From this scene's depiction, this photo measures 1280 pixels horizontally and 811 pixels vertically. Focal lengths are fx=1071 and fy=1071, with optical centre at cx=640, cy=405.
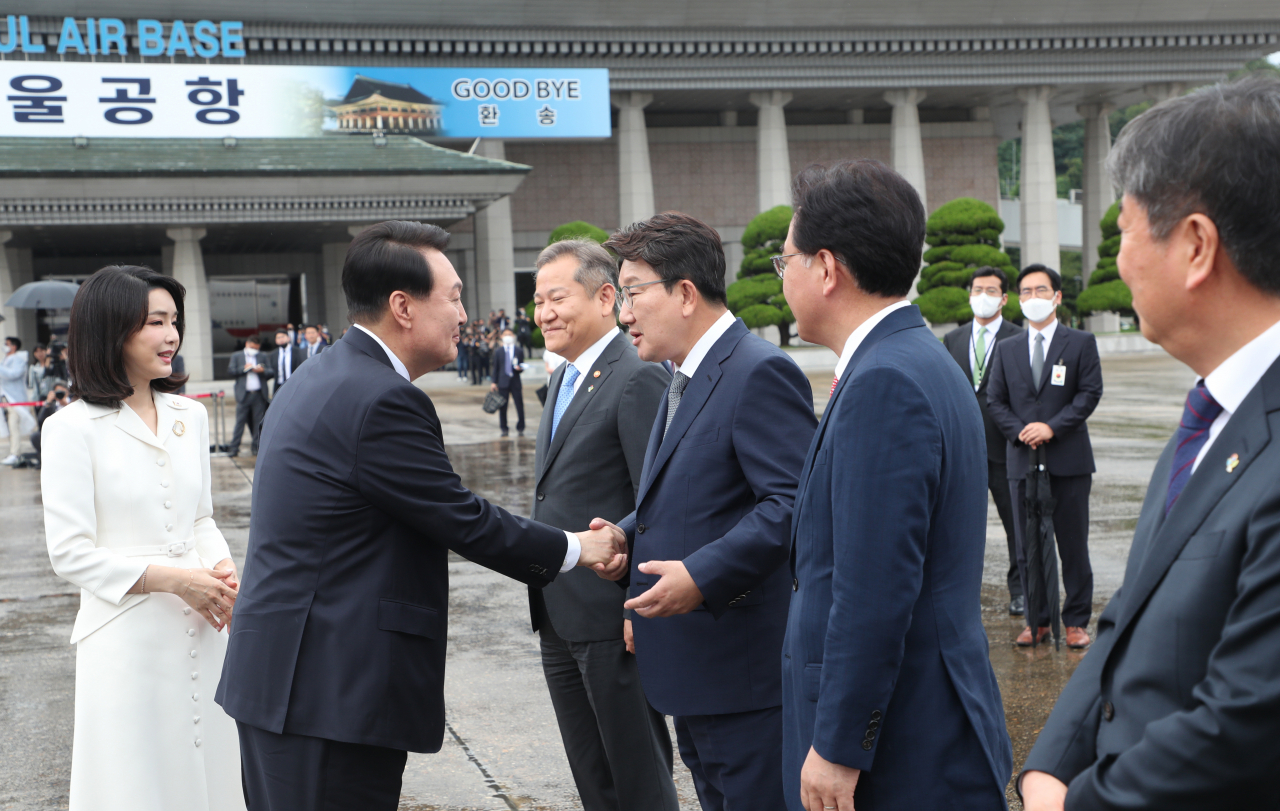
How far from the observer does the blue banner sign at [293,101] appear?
2795cm

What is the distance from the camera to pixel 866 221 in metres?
2.26

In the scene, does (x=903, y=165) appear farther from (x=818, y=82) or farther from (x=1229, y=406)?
(x=1229, y=406)

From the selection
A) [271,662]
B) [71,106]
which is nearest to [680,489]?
[271,662]

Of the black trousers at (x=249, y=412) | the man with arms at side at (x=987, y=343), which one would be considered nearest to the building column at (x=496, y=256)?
the black trousers at (x=249, y=412)

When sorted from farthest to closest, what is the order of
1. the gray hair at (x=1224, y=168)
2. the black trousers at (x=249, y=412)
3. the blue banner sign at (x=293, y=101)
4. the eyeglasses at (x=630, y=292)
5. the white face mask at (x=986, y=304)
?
1. the blue banner sign at (x=293, y=101)
2. the black trousers at (x=249, y=412)
3. the white face mask at (x=986, y=304)
4. the eyeglasses at (x=630, y=292)
5. the gray hair at (x=1224, y=168)

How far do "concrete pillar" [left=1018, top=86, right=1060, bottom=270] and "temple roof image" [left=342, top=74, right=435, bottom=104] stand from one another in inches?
832

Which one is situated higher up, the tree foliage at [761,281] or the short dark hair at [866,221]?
the tree foliage at [761,281]

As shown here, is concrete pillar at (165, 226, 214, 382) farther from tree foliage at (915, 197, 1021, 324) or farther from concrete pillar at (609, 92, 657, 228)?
tree foliage at (915, 197, 1021, 324)

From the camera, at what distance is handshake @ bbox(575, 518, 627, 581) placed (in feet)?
10.0

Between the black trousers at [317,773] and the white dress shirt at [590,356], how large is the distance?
1.45 metres

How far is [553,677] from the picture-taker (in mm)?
3535

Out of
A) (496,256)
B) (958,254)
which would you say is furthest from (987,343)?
(496,256)

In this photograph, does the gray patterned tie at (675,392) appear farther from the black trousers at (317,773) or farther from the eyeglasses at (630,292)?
the black trousers at (317,773)

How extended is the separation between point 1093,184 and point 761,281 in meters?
16.3
